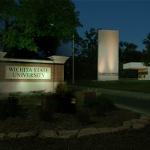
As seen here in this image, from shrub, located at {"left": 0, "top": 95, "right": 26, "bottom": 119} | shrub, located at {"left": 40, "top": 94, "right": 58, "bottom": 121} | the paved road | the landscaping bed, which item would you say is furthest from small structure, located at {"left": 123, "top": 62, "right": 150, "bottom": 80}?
shrub, located at {"left": 0, "top": 95, "right": 26, "bottom": 119}

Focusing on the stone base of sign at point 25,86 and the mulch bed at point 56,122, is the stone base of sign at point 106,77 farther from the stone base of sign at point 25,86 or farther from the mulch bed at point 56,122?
the mulch bed at point 56,122

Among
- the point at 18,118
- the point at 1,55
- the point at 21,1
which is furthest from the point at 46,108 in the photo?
the point at 21,1

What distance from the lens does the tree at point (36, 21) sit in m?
26.9

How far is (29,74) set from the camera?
23016mm

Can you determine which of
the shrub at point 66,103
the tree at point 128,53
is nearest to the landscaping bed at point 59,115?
the shrub at point 66,103

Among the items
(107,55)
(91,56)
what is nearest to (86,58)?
(91,56)

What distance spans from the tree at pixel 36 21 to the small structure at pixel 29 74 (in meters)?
4.12

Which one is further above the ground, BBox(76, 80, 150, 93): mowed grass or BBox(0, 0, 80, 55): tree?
BBox(0, 0, 80, 55): tree

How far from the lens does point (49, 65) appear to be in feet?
78.1

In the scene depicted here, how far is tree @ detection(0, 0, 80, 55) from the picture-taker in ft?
88.3

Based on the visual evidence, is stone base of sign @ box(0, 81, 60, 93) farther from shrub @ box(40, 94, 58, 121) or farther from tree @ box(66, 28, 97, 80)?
tree @ box(66, 28, 97, 80)

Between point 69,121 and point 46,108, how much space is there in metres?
1.17

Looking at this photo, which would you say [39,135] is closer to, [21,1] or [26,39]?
[26,39]

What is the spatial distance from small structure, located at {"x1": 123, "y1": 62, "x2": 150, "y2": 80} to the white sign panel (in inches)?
1729
